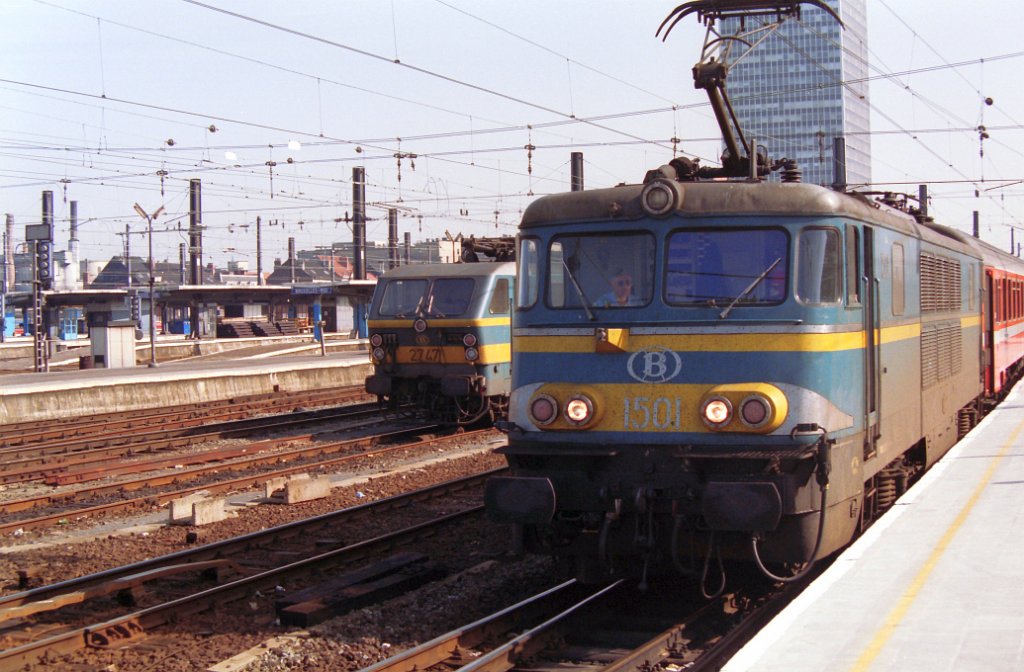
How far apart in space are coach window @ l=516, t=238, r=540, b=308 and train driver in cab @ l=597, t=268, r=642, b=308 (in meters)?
0.57

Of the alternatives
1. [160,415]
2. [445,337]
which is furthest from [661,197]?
[160,415]

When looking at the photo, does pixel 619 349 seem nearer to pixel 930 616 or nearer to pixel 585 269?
pixel 585 269

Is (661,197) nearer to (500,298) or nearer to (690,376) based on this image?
(690,376)

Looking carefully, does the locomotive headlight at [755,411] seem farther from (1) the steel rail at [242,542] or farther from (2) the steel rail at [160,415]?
(2) the steel rail at [160,415]

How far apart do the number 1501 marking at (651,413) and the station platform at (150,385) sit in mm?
18917

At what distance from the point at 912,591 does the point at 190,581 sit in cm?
599

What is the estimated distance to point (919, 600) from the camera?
22.2ft

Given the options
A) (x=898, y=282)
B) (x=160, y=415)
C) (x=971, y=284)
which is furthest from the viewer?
(x=160, y=415)

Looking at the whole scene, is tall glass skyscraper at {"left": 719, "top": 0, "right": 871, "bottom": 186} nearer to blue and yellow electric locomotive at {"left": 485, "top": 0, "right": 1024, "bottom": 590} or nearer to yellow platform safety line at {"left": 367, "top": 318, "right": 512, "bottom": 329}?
yellow platform safety line at {"left": 367, "top": 318, "right": 512, "bottom": 329}

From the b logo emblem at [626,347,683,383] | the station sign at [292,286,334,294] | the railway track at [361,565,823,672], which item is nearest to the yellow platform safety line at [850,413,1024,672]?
the railway track at [361,565,823,672]

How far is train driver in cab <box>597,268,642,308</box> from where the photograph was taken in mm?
7945

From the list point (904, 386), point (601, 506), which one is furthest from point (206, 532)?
point (904, 386)

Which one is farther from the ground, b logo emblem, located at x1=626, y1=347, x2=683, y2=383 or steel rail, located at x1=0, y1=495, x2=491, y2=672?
b logo emblem, located at x1=626, y1=347, x2=683, y2=383

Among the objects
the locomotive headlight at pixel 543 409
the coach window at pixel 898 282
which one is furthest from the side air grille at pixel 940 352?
the locomotive headlight at pixel 543 409
